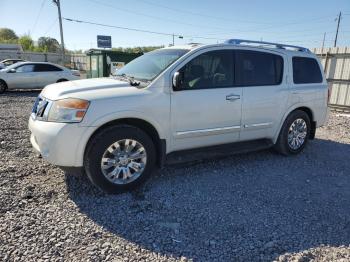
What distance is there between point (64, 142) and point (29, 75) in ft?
41.8

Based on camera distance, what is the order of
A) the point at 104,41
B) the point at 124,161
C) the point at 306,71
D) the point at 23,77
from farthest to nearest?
the point at 104,41, the point at 23,77, the point at 306,71, the point at 124,161

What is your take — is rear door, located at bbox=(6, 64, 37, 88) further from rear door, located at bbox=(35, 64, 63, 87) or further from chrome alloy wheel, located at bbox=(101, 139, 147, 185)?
chrome alloy wheel, located at bbox=(101, 139, 147, 185)

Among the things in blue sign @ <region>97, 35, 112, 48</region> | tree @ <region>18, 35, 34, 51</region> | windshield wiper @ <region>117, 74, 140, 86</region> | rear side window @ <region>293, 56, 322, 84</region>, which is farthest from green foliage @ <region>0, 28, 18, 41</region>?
rear side window @ <region>293, 56, 322, 84</region>

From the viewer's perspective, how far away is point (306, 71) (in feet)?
18.9

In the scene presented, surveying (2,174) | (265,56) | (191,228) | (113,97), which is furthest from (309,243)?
(2,174)

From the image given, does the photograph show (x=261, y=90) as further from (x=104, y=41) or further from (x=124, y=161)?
(x=104, y=41)

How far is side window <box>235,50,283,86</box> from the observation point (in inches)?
191

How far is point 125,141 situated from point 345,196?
2926mm

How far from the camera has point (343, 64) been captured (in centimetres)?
1126

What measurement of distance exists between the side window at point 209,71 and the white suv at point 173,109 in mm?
14

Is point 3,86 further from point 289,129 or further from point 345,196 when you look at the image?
point 345,196

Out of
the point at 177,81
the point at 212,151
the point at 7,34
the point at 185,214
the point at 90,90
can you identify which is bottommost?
the point at 185,214

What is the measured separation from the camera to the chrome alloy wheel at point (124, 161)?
3.86 metres

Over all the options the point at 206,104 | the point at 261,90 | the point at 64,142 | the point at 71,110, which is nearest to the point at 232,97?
the point at 206,104
